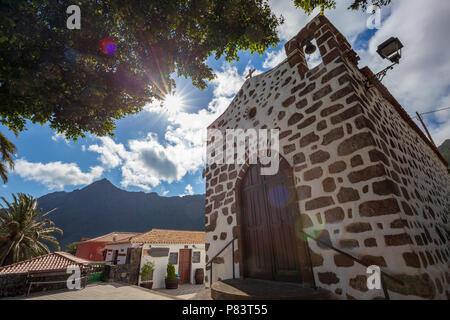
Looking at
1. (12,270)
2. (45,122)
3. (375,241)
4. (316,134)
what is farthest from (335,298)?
(12,270)

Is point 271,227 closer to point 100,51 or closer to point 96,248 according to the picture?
point 100,51

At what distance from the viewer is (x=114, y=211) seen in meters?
83.8

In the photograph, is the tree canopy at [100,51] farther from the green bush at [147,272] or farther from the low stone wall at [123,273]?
the green bush at [147,272]

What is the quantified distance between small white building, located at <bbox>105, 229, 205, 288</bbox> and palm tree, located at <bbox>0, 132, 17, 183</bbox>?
904cm

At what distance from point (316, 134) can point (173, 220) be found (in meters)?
82.6

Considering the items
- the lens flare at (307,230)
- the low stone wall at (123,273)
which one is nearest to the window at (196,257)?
the low stone wall at (123,273)

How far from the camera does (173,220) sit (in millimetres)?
78875

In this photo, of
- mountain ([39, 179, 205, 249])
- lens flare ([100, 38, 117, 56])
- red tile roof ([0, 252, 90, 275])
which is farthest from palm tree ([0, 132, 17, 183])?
mountain ([39, 179, 205, 249])

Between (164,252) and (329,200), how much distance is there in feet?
54.7

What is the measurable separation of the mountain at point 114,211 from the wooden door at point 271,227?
230 feet

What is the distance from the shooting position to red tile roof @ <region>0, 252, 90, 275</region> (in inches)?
361

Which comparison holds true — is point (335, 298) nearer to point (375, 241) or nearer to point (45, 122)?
point (375, 241)

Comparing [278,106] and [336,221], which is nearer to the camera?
[336,221]

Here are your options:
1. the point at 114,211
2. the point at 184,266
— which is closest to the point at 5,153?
the point at 184,266
